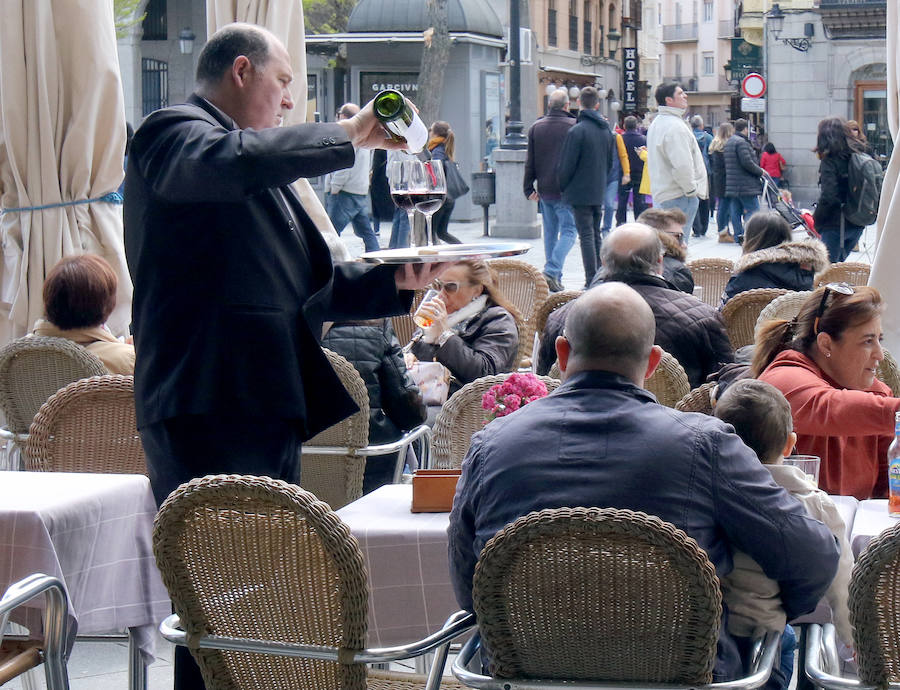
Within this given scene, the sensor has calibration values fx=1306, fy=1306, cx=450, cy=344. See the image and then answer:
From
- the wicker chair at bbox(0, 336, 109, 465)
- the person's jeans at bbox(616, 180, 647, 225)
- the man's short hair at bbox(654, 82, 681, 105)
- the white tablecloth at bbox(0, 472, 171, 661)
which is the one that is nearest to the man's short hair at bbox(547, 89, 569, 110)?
the man's short hair at bbox(654, 82, 681, 105)

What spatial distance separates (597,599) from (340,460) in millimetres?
2428

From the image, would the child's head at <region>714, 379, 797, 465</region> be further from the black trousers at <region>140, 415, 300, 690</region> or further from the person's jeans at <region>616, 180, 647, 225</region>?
the person's jeans at <region>616, 180, 647, 225</region>

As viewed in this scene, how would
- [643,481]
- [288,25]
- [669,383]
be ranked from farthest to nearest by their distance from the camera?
[288,25] < [669,383] < [643,481]

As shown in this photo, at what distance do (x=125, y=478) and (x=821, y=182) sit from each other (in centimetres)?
937

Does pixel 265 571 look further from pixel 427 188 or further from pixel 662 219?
pixel 662 219

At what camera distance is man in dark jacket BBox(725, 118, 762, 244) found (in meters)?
17.1

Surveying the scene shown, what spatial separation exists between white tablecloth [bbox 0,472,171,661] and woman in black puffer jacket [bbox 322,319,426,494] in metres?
1.38

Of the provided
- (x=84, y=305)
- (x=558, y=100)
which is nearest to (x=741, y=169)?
(x=558, y=100)

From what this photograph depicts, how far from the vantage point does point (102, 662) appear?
4.65 metres

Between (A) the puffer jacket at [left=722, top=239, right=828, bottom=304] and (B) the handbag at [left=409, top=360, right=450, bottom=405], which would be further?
(A) the puffer jacket at [left=722, top=239, right=828, bottom=304]

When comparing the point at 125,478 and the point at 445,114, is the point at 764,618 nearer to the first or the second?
the point at 125,478

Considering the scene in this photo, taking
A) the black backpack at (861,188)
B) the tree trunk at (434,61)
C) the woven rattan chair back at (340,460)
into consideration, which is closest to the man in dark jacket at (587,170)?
the black backpack at (861,188)

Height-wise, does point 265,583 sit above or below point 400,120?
below

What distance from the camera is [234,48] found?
125 inches
